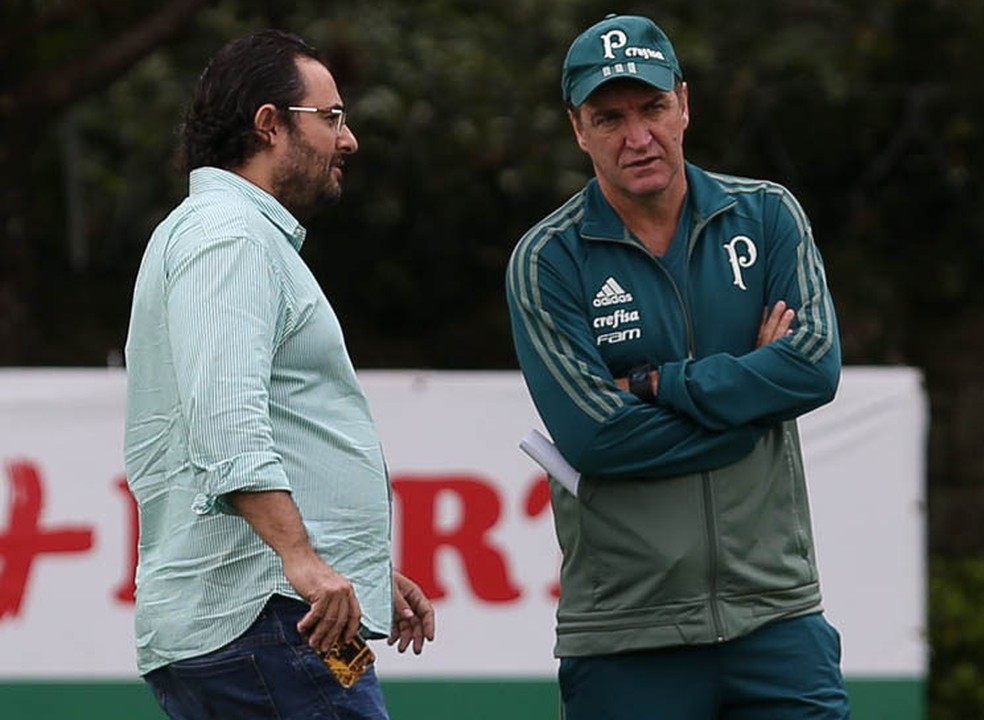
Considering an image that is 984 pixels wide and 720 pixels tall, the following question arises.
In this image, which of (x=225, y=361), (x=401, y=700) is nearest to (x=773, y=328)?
(x=225, y=361)

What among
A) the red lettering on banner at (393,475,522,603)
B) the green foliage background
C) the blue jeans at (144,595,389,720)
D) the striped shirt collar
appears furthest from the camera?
the green foliage background

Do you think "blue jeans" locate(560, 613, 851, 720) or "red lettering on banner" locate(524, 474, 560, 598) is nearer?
"blue jeans" locate(560, 613, 851, 720)

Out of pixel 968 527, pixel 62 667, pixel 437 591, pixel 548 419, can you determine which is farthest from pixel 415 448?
pixel 968 527

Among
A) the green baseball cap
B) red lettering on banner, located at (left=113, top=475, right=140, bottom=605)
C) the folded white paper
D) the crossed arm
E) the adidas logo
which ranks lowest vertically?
red lettering on banner, located at (left=113, top=475, right=140, bottom=605)

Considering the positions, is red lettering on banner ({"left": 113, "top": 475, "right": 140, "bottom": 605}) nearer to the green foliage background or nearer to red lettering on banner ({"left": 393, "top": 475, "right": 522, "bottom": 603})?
red lettering on banner ({"left": 393, "top": 475, "right": 522, "bottom": 603})

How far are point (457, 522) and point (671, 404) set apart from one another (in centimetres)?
286

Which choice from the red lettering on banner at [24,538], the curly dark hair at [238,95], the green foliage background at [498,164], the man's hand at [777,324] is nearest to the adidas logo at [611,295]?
the man's hand at [777,324]

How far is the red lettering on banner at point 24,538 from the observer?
6.43m

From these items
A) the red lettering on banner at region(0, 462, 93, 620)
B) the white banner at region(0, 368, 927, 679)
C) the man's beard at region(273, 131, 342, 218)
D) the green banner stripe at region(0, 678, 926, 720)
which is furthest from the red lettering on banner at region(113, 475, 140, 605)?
the man's beard at region(273, 131, 342, 218)

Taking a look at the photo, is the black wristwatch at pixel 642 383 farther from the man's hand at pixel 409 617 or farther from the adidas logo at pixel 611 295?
the man's hand at pixel 409 617

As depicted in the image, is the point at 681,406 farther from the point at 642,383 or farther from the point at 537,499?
the point at 537,499

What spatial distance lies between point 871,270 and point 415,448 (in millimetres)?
4424

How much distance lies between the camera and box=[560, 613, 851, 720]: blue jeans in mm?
3766

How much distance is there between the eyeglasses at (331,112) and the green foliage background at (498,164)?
18.0ft
